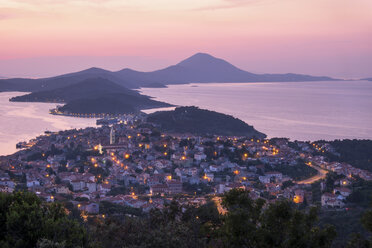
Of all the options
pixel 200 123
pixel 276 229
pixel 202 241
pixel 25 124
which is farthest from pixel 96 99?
pixel 276 229

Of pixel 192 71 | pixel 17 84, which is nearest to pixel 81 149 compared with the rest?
pixel 17 84

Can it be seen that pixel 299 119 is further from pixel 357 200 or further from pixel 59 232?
pixel 59 232

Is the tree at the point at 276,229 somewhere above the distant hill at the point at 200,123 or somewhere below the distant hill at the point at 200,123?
above

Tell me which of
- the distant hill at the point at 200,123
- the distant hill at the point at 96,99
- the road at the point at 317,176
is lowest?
the road at the point at 317,176

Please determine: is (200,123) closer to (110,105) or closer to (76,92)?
(110,105)

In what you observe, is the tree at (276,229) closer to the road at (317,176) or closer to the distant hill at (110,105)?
the road at (317,176)

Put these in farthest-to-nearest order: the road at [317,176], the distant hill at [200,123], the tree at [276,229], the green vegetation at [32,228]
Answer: the distant hill at [200,123] → the road at [317,176] → the green vegetation at [32,228] → the tree at [276,229]

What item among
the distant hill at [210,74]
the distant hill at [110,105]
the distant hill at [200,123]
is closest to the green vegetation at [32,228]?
the distant hill at [200,123]
